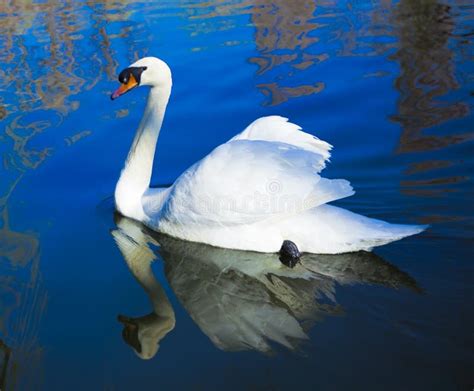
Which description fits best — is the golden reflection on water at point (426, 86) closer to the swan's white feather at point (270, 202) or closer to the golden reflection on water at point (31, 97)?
the swan's white feather at point (270, 202)

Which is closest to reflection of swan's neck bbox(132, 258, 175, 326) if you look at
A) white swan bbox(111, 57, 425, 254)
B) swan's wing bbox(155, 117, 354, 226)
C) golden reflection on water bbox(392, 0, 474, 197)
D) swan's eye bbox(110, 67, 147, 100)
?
white swan bbox(111, 57, 425, 254)

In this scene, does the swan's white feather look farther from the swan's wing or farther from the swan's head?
the swan's head

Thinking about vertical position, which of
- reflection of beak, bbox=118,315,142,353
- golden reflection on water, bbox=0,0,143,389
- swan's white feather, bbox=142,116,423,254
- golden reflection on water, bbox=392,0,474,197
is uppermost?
swan's white feather, bbox=142,116,423,254

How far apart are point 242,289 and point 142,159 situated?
1.70 m

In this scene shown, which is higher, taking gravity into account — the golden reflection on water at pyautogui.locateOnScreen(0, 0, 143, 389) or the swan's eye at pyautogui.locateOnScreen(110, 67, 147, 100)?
the swan's eye at pyautogui.locateOnScreen(110, 67, 147, 100)

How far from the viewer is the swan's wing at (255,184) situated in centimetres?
443

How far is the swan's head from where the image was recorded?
5250 millimetres

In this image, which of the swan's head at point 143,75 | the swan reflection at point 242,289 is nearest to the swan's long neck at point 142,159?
the swan's head at point 143,75

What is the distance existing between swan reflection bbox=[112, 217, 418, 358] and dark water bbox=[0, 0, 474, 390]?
13 mm

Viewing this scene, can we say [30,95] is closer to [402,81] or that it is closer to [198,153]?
[198,153]

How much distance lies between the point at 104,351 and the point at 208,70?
612 cm

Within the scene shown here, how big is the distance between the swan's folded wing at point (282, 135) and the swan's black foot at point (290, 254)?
0.75m

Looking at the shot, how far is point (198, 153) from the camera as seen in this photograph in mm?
6676

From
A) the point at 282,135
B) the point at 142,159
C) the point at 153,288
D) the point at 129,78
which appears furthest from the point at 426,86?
the point at 153,288
